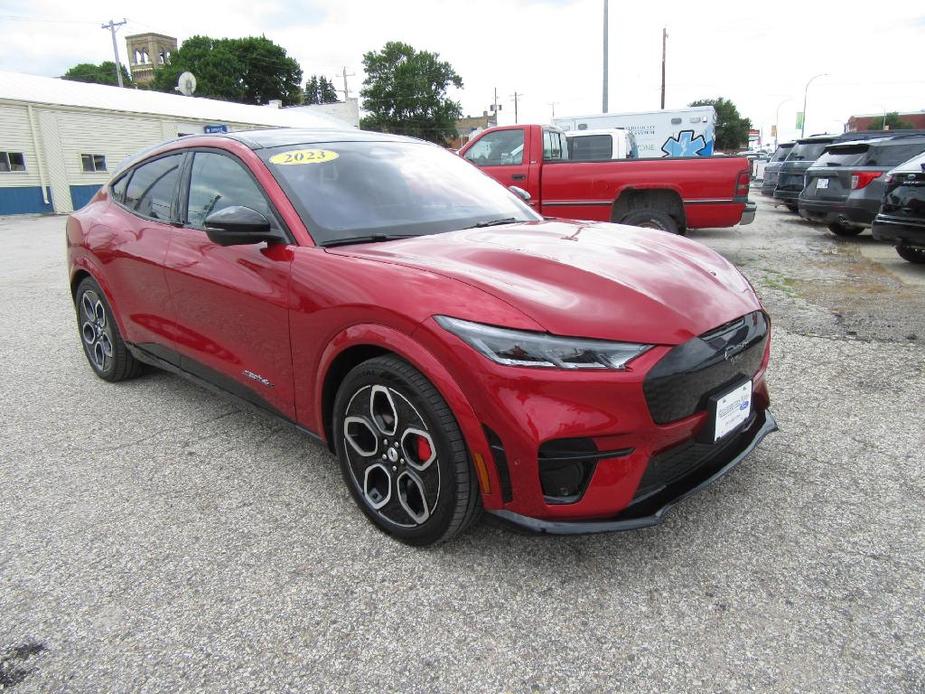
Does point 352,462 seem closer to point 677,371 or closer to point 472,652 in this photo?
point 472,652

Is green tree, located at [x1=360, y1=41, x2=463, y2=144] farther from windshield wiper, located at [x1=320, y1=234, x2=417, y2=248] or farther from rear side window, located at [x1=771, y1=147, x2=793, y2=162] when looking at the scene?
windshield wiper, located at [x1=320, y1=234, x2=417, y2=248]

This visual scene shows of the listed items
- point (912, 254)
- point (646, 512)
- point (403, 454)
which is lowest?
point (912, 254)

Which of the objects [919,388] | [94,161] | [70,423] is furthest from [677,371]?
[94,161]

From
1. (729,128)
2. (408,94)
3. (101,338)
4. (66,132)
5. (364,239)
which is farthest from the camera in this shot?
(729,128)

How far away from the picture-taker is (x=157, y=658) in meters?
1.96

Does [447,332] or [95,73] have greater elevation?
[95,73]

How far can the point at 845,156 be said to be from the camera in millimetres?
10461

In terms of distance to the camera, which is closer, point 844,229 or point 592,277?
point 592,277

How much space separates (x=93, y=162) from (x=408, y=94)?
51.7m

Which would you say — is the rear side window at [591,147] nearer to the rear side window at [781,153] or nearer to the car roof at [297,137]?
the rear side window at [781,153]

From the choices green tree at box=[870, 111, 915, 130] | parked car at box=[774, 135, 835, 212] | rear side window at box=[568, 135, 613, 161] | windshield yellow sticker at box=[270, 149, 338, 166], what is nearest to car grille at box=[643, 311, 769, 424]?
windshield yellow sticker at box=[270, 149, 338, 166]

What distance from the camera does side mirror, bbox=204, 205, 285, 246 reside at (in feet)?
8.64

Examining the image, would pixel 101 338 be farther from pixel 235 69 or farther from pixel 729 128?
pixel 729 128

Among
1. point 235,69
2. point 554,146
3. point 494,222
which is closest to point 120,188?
point 494,222
